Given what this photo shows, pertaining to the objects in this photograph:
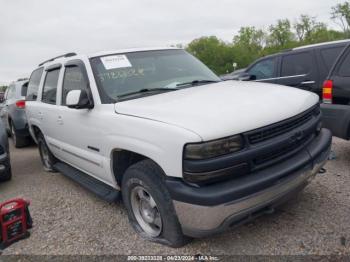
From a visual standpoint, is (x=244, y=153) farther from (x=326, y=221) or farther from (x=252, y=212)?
(x=326, y=221)

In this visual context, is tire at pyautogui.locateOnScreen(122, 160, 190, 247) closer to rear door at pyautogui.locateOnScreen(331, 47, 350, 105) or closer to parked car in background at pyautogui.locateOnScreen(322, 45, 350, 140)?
parked car in background at pyautogui.locateOnScreen(322, 45, 350, 140)

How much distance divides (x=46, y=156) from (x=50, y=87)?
52.0 inches

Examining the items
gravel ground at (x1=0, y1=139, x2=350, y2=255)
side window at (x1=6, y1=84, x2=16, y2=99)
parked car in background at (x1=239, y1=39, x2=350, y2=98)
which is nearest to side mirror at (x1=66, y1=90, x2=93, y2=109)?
gravel ground at (x1=0, y1=139, x2=350, y2=255)

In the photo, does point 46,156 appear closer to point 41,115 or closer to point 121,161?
point 41,115

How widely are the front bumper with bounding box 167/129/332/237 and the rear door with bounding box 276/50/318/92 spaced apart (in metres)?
3.80

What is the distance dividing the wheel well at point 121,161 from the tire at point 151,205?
9.0 inches

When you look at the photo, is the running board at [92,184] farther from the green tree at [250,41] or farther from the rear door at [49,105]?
the green tree at [250,41]

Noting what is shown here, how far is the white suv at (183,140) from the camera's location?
7.50 ft

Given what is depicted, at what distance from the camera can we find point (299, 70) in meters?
6.18

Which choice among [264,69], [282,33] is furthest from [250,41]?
[264,69]

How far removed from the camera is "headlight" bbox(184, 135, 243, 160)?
225 cm

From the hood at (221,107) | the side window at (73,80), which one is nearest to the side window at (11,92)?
the side window at (73,80)

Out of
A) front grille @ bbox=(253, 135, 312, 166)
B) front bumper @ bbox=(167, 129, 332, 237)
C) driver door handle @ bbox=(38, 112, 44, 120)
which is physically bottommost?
front bumper @ bbox=(167, 129, 332, 237)

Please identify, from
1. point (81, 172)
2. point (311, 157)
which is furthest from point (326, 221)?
point (81, 172)
